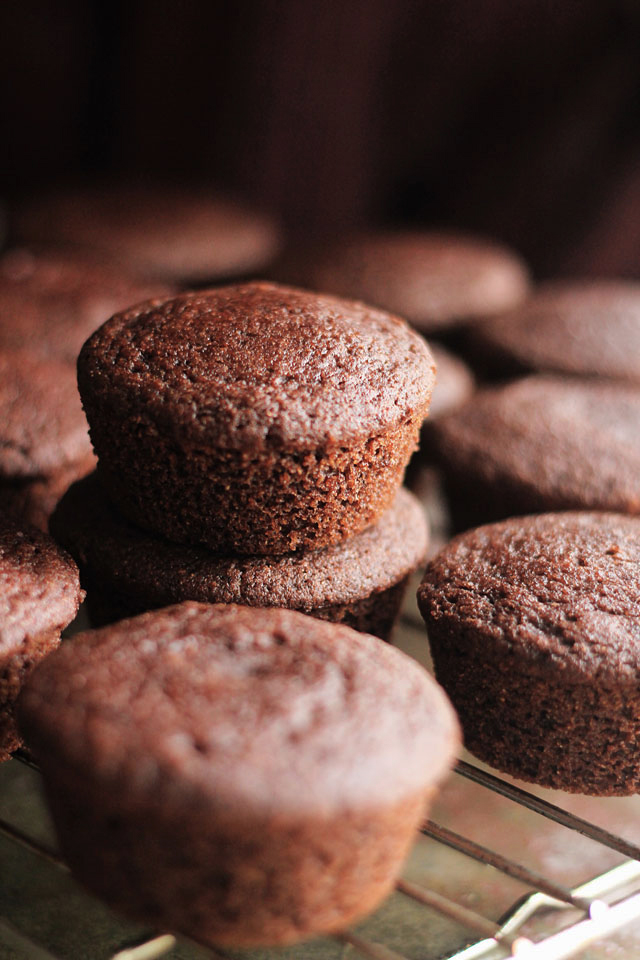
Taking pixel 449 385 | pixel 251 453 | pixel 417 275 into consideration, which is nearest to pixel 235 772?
pixel 251 453

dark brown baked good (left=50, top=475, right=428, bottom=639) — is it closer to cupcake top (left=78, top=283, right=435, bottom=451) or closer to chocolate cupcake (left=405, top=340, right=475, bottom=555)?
cupcake top (left=78, top=283, right=435, bottom=451)

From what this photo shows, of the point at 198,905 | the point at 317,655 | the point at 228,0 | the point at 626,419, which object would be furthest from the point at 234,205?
the point at 198,905

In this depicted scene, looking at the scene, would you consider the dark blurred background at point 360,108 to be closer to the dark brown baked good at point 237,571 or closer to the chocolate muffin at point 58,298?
the chocolate muffin at point 58,298

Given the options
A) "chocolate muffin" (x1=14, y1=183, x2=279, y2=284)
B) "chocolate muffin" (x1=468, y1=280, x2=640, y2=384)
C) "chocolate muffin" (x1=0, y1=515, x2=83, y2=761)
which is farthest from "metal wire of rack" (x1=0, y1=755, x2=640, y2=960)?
"chocolate muffin" (x1=14, y1=183, x2=279, y2=284)

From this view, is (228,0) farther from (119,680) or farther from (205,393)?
(119,680)

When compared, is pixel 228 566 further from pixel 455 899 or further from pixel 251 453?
pixel 455 899

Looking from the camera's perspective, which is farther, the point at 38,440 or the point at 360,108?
the point at 360,108
